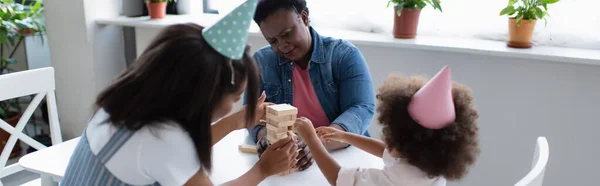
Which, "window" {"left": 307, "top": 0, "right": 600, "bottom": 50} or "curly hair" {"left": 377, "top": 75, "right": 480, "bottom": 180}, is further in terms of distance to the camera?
"window" {"left": 307, "top": 0, "right": 600, "bottom": 50}

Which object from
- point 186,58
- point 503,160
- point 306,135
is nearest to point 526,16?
point 503,160

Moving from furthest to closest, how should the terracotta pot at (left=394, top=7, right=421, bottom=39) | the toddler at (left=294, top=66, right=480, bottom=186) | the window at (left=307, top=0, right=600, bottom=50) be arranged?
the terracotta pot at (left=394, top=7, right=421, bottom=39), the window at (left=307, top=0, right=600, bottom=50), the toddler at (left=294, top=66, right=480, bottom=186)

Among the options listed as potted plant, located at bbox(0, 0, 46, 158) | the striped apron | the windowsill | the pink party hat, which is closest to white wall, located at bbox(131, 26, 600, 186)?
the windowsill

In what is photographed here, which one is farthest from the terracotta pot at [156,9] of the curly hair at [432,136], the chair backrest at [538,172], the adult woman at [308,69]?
the chair backrest at [538,172]

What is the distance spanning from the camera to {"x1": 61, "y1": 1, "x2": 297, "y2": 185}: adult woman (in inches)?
31.8

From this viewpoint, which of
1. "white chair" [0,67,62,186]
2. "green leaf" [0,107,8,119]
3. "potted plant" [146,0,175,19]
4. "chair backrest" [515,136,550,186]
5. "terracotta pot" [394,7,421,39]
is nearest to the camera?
"chair backrest" [515,136,550,186]

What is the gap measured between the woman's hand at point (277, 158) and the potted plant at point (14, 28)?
2.09 m

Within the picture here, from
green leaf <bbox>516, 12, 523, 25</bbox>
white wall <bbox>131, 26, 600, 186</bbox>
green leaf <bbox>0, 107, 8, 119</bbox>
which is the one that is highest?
green leaf <bbox>516, 12, 523, 25</bbox>

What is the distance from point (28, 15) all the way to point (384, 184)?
242cm

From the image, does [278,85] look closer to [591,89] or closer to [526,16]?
[526,16]

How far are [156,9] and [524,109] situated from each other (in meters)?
1.76

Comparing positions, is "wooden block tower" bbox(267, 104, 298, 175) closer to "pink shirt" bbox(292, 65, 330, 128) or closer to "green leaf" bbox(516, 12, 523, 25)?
"pink shirt" bbox(292, 65, 330, 128)

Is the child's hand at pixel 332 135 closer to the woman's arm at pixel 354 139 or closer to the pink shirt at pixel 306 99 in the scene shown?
the woman's arm at pixel 354 139

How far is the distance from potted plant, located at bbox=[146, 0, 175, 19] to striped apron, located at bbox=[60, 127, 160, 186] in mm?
1624
